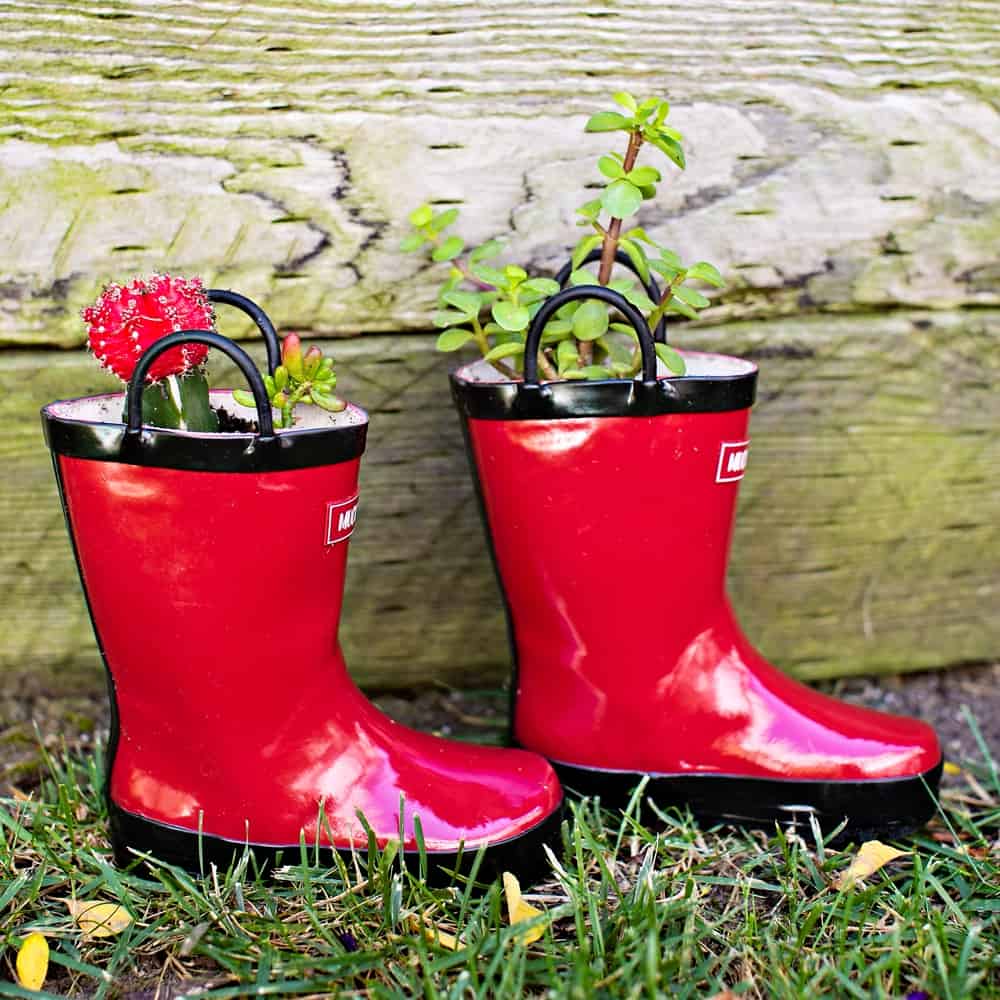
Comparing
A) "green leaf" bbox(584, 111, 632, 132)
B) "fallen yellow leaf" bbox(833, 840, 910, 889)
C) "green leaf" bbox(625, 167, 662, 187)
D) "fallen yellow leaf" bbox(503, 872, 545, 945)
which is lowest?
"fallen yellow leaf" bbox(833, 840, 910, 889)

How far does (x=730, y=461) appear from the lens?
120 cm

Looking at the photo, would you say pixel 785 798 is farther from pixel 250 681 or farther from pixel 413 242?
pixel 413 242

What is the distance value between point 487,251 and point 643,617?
44 cm

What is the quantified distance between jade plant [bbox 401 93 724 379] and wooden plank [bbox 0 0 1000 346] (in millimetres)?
101

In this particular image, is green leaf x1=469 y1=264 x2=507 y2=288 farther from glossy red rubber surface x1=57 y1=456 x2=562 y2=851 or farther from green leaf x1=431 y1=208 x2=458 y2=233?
glossy red rubber surface x1=57 y1=456 x2=562 y2=851

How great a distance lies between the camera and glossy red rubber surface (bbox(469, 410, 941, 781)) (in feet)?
3.80

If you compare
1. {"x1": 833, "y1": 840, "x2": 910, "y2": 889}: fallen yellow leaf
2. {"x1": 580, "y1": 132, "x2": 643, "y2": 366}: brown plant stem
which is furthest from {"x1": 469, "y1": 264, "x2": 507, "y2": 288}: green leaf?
{"x1": 833, "y1": 840, "x2": 910, "y2": 889}: fallen yellow leaf

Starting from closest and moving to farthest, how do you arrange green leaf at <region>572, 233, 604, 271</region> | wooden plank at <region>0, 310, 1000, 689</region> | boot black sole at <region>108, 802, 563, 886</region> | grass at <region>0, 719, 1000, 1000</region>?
grass at <region>0, 719, 1000, 1000</region>, boot black sole at <region>108, 802, 563, 886</region>, green leaf at <region>572, 233, 604, 271</region>, wooden plank at <region>0, 310, 1000, 689</region>

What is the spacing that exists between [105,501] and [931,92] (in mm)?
1098

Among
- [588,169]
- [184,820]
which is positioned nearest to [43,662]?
[184,820]

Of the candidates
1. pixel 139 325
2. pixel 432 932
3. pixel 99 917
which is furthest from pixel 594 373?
pixel 99 917

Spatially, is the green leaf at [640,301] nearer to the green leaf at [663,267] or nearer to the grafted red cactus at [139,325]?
the green leaf at [663,267]

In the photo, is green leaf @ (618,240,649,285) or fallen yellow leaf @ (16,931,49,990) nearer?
fallen yellow leaf @ (16,931,49,990)

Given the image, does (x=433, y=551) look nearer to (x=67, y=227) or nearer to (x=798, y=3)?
(x=67, y=227)
